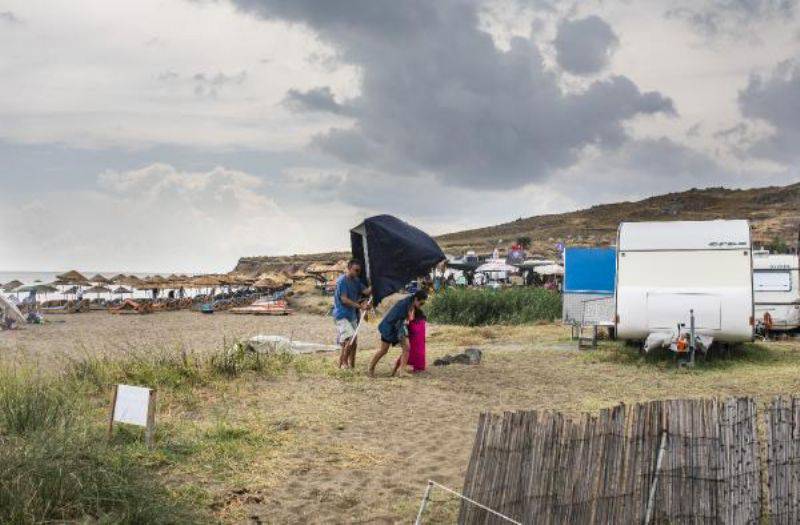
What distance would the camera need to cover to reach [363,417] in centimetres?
898

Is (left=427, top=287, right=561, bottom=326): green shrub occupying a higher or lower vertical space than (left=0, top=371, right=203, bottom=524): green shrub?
higher

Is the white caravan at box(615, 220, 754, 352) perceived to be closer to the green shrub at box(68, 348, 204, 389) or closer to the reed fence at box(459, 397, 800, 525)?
the green shrub at box(68, 348, 204, 389)

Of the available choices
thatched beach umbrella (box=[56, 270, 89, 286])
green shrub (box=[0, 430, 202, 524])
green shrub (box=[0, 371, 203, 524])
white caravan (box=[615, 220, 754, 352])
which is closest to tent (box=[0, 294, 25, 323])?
thatched beach umbrella (box=[56, 270, 89, 286])

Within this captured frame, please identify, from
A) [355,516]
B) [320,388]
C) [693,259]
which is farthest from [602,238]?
[355,516]

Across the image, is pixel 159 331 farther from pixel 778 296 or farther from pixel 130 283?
pixel 130 283

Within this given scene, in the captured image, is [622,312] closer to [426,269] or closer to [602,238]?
[426,269]

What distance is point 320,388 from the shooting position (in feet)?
35.1

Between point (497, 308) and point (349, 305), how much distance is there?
13824mm

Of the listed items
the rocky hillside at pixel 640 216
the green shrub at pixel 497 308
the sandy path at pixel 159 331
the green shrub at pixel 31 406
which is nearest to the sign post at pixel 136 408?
the green shrub at pixel 31 406

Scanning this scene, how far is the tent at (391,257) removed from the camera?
41.0ft

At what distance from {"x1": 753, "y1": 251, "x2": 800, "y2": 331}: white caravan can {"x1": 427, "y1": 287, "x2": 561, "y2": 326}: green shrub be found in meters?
7.19

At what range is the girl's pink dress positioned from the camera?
12220mm

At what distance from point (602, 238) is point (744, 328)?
59171mm

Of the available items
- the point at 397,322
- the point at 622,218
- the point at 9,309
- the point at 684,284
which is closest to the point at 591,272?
the point at 684,284
